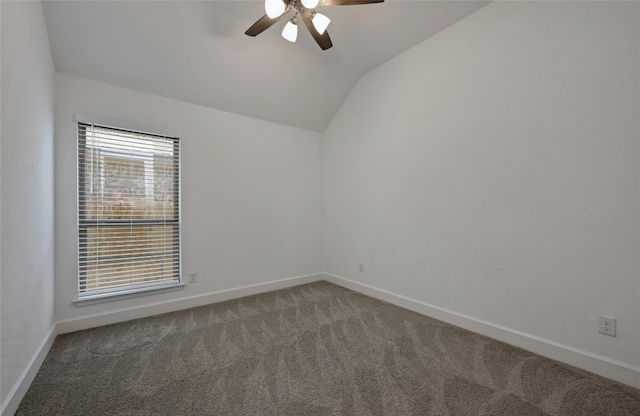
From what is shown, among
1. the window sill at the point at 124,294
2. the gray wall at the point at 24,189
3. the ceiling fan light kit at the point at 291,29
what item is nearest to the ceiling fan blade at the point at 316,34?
the ceiling fan light kit at the point at 291,29

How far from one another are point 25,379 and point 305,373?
1757 millimetres

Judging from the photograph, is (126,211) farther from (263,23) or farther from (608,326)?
(608,326)

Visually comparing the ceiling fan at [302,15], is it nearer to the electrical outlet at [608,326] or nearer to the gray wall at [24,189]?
the gray wall at [24,189]

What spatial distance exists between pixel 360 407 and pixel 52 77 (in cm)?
356

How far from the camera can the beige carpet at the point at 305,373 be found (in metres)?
1.56

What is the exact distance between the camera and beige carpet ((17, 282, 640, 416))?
1562 mm

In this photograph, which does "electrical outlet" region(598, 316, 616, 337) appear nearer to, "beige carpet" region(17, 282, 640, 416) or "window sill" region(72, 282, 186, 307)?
"beige carpet" region(17, 282, 640, 416)

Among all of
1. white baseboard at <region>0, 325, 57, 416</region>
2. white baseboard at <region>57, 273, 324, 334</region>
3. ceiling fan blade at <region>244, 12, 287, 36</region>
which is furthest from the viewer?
white baseboard at <region>57, 273, 324, 334</region>

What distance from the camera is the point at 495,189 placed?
2.36 metres

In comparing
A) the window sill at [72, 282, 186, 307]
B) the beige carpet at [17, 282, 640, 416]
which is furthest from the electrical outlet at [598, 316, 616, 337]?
the window sill at [72, 282, 186, 307]

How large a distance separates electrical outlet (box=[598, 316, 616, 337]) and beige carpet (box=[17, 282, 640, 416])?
0.32m

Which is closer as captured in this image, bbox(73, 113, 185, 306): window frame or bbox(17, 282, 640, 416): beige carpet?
bbox(17, 282, 640, 416): beige carpet

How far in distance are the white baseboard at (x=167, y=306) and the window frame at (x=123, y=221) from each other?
15 centimetres

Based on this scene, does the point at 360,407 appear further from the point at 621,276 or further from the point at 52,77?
the point at 52,77
